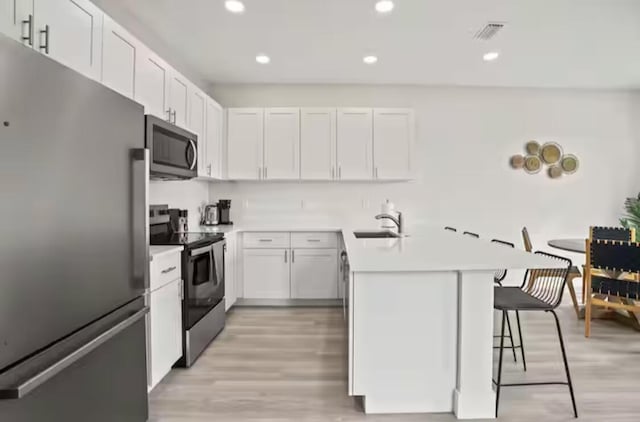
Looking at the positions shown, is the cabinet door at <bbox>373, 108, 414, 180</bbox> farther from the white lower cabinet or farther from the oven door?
the oven door

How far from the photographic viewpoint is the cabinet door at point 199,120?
351 cm

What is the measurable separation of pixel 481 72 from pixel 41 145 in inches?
174

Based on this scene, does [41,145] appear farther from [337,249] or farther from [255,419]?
[337,249]

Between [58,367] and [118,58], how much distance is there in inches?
74.0

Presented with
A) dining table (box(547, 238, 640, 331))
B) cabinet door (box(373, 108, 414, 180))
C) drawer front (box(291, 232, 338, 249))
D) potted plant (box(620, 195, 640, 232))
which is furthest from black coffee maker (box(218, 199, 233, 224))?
potted plant (box(620, 195, 640, 232))

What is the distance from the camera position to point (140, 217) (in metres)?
1.68

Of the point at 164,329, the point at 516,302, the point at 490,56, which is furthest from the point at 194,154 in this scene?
the point at 490,56

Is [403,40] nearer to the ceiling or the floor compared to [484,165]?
nearer to the ceiling

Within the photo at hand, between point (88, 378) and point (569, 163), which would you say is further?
point (569, 163)

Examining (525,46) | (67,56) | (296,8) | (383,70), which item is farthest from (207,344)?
(525,46)

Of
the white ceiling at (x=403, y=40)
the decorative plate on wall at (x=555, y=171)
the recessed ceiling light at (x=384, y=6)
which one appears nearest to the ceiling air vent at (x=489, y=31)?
the white ceiling at (x=403, y=40)

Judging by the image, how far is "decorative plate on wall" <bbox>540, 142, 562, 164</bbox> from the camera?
16.0ft

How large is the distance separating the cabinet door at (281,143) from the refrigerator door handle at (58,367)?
3.10m

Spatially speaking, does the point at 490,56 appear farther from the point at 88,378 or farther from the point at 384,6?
the point at 88,378
